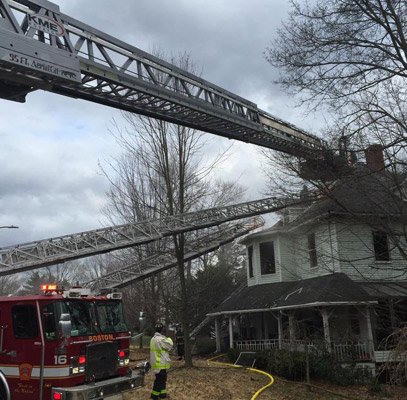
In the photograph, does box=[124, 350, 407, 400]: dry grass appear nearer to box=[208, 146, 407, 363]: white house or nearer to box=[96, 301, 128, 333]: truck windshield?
box=[208, 146, 407, 363]: white house

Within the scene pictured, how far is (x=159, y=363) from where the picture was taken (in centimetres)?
970

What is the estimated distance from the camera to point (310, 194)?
12.3 meters

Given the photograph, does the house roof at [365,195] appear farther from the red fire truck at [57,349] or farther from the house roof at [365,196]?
the red fire truck at [57,349]

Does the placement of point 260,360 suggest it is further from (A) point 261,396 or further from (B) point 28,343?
(B) point 28,343

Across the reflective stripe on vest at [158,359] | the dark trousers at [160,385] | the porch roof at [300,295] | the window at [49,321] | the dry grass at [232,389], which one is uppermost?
the porch roof at [300,295]

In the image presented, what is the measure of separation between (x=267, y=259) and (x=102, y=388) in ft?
50.0

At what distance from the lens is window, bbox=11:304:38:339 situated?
802 centimetres

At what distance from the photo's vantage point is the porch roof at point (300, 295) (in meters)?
16.2

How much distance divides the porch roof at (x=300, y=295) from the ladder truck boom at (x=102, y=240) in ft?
10.9

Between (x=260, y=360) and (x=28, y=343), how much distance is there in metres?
10.9

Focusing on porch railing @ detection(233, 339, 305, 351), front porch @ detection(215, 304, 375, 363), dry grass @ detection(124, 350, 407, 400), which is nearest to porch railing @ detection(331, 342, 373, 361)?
front porch @ detection(215, 304, 375, 363)

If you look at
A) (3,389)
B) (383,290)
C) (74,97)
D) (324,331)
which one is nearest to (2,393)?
(3,389)

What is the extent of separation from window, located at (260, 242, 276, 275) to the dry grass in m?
7.79

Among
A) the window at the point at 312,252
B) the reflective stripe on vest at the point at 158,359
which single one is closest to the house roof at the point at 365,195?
the reflective stripe on vest at the point at 158,359
